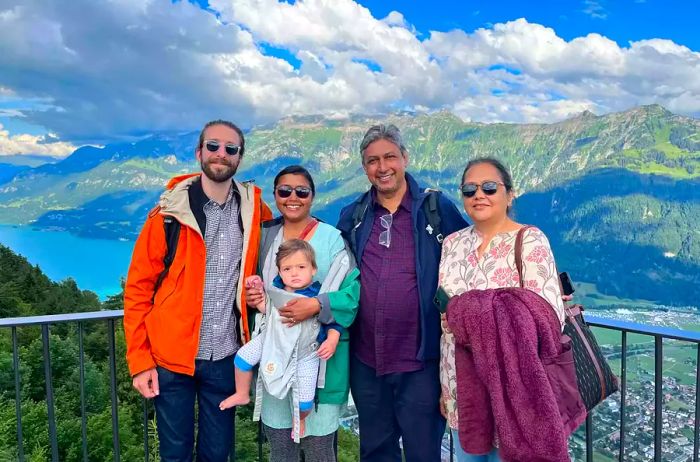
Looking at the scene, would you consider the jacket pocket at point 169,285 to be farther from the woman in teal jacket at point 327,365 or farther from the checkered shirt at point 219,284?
the woman in teal jacket at point 327,365

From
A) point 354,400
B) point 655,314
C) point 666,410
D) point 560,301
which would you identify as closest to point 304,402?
point 354,400

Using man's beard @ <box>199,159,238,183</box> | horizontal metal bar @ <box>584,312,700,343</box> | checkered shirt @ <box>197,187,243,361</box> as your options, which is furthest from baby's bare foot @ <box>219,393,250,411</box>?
horizontal metal bar @ <box>584,312,700,343</box>

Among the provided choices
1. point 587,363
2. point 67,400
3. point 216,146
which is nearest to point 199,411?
point 216,146

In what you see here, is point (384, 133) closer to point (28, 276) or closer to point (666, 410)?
point (666, 410)

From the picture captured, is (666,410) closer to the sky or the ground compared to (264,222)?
closer to the ground

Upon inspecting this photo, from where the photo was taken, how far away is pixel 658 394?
9.36 ft

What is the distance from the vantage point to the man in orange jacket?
2820mm

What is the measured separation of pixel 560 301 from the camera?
2.22m

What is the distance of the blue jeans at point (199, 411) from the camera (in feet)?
9.48

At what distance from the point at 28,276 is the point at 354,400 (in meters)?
44.2

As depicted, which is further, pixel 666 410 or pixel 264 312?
pixel 666 410

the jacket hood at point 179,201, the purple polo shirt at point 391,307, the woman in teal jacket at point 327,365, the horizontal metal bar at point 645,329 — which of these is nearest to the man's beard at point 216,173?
the jacket hood at point 179,201

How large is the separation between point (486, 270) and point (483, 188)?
41 centimetres

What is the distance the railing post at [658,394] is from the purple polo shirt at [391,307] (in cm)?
132
